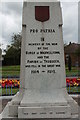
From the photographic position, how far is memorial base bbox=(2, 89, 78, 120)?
4.09 meters

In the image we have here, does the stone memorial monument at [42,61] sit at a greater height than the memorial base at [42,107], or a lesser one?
greater

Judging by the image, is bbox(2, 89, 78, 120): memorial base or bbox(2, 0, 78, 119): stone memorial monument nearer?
bbox(2, 89, 78, 120): memorial base

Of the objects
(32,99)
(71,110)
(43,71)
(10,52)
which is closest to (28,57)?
(43,71)

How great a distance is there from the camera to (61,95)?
174 inches

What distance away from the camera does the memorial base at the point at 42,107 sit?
4.09m

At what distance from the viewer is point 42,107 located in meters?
4.14

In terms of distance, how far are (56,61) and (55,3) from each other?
156 cm

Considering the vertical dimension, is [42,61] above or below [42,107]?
above

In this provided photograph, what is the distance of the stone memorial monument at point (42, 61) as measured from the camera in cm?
438

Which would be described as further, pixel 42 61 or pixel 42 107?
pixel 42 61

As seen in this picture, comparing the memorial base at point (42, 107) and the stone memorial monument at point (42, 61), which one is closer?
the memorial base at point (42, 107)

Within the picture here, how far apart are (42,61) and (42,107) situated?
3.80ft

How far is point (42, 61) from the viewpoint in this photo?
14.9ft

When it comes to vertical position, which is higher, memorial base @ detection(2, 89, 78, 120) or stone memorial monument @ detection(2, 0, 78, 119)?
stone memorial monument @ detection(2, 0, 78, 119)
